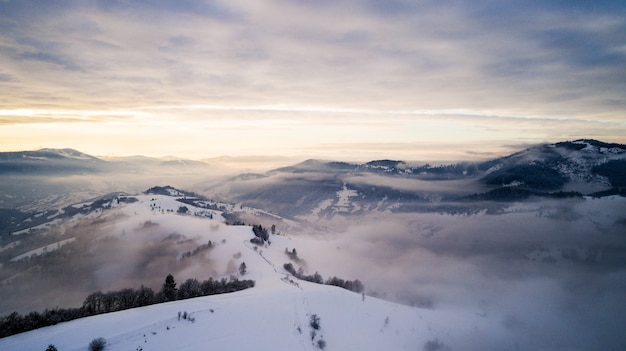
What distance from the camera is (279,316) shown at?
46.2 m

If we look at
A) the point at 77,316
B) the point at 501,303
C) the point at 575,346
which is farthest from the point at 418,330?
the point at 501,303

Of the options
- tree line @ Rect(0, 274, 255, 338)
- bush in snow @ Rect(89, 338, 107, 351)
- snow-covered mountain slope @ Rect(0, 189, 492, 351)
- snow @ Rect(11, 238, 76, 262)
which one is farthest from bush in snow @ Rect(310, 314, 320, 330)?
snow @ Rect(11, 238, 76, 262)

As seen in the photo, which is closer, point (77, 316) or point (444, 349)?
point (77, 316)

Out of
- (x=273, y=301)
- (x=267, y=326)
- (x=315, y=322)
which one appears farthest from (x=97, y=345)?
(x=315, y=322)

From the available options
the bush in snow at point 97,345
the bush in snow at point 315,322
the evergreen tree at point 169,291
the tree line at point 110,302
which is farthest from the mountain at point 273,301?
the evergreen tree at point 169,291

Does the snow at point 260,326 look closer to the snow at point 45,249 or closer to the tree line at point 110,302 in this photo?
the tree line at point 110,302

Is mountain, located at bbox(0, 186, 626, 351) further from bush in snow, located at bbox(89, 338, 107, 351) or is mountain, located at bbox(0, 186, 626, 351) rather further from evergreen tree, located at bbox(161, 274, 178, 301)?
evergreen tree, located at bbox(161, 274, 178, 301)

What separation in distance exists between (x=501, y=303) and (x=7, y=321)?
184 m

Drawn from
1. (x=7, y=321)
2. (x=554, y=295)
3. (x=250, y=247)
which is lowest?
(x=554, y=295)

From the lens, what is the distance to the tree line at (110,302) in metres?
35.5

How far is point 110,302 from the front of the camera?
51000 mm

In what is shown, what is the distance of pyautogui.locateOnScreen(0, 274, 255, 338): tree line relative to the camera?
116 ft

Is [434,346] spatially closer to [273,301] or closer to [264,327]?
[273,301]

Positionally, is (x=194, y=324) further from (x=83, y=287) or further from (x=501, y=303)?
(x=501, y=303)
